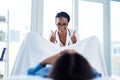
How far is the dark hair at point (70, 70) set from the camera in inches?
31.1

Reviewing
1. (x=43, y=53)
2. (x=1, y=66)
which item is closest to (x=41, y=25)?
(x=1, y=66)

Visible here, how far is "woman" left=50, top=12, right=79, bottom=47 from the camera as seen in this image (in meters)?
2.12

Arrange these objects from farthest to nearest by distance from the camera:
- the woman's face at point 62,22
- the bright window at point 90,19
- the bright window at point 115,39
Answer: the bright window at point 115,39, the bright window at point 90,19, the woman's face at point 62,22

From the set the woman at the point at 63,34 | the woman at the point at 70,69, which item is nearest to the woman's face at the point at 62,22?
the woman at the point at 63,34

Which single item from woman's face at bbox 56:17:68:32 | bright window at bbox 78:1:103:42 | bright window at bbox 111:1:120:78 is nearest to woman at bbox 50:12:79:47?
woman's face at bbox 56:17:68:32

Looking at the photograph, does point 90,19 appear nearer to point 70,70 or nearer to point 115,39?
point 115,39

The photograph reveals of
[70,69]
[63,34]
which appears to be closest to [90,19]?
[63,34]

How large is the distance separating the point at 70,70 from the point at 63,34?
142 cm

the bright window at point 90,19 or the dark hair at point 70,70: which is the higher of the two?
the bright window at point 90,19

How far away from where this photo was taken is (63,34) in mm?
2205

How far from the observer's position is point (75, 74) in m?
0.79

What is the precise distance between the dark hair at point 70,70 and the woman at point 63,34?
4.30ft

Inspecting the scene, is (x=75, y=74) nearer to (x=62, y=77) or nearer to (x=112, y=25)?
(x=62, y=77)

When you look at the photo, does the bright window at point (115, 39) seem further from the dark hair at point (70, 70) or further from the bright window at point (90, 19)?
the dark hair at point (70, 70)
